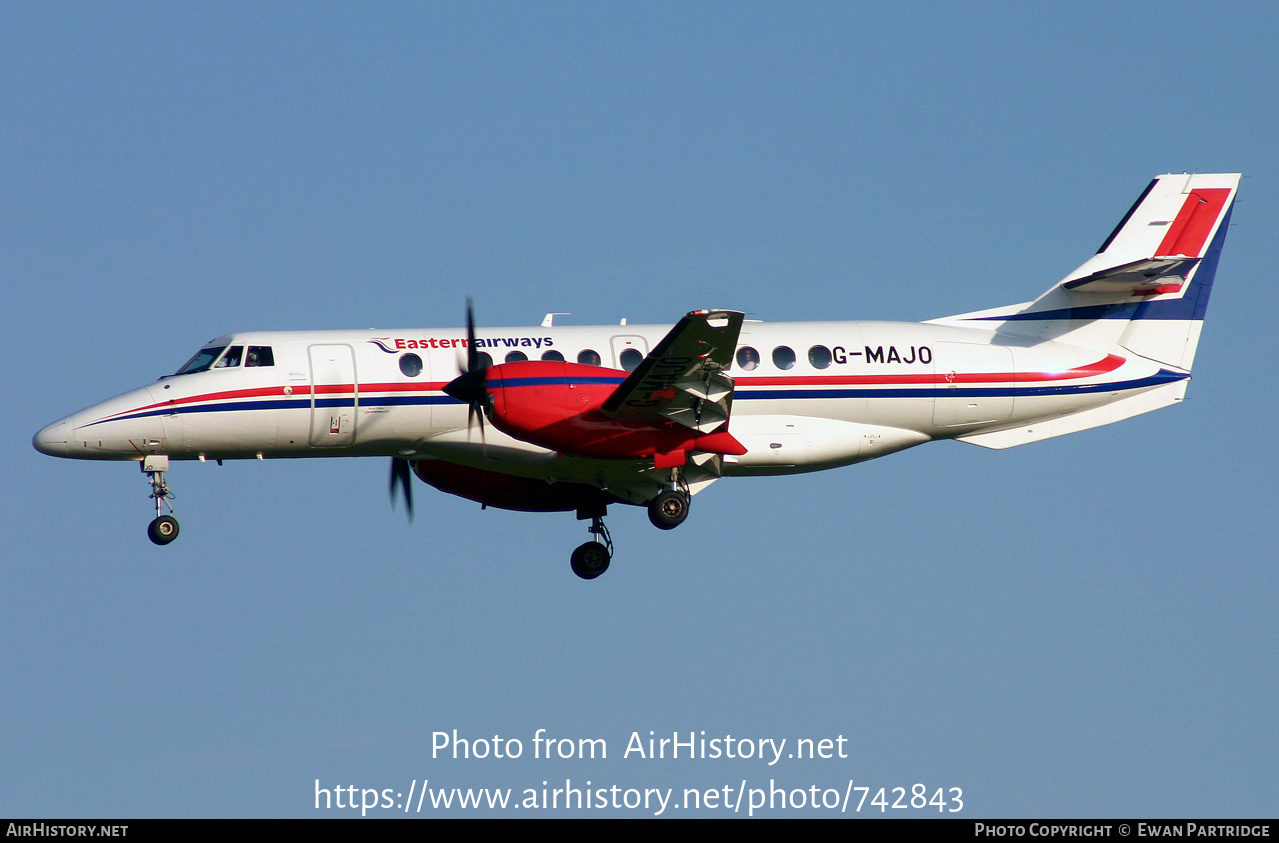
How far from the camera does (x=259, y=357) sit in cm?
2512

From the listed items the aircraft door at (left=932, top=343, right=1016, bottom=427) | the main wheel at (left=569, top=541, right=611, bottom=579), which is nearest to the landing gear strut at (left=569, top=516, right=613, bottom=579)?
the main wheel at (left=569, top=541, right=611, bottom=579)

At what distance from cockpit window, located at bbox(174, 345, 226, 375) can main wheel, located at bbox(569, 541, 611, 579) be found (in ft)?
21.6

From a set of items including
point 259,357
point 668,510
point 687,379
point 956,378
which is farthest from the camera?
point 956,378

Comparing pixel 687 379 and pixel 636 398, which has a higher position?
pixel 687 379

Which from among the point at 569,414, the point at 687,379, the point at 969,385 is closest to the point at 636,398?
the point at 687,379

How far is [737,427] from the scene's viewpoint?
2523cm

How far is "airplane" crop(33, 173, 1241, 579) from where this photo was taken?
2369cm

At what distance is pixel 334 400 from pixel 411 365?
4.23 feet

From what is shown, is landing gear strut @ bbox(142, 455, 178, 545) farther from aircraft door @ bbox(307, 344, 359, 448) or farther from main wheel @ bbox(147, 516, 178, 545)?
aircraft door @ bbox(307, 344, 359, 448)

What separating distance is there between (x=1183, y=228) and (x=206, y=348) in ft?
54.7

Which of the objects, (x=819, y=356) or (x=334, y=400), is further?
(x=819, y=356)

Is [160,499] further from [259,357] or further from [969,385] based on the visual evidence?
[969,385]
